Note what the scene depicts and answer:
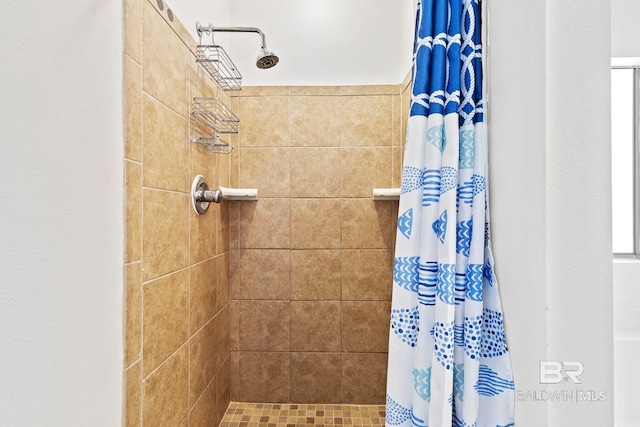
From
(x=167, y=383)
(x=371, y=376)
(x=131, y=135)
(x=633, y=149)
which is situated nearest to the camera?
(x=131, y=135)

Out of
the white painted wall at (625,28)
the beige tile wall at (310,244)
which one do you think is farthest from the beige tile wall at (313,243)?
the white painted wall at (625,28)

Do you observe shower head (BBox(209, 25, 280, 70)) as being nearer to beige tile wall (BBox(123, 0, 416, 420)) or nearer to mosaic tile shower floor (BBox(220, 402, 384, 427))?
beige tile wall (BBox(123, 0, 416, 420))

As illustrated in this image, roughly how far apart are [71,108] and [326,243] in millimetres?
1415

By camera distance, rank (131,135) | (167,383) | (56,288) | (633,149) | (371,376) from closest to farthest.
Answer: (56,288) → (131,135) → (167,383) → (633,149) → (371,376)

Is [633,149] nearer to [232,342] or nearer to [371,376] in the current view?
[371,376]

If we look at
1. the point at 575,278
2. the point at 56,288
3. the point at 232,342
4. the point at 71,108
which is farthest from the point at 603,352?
the point at 232,342

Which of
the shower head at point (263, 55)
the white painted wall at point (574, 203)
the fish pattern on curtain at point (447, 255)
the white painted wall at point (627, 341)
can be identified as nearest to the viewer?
the white painted wall at point (574, 203)

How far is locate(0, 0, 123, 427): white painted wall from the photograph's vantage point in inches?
23.2

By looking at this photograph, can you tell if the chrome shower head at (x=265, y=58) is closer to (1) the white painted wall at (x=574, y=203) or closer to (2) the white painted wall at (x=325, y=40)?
(2) the white painted wall at (x=325, y=40)

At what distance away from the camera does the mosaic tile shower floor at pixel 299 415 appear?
1.79 metres

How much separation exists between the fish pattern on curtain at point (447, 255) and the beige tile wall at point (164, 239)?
74 centimetres

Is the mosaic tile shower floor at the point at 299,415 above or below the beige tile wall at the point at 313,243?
below

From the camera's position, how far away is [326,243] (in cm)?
197

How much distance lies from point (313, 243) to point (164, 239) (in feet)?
3.10
